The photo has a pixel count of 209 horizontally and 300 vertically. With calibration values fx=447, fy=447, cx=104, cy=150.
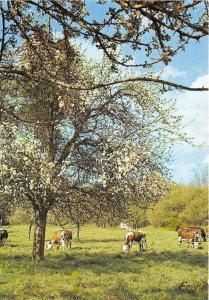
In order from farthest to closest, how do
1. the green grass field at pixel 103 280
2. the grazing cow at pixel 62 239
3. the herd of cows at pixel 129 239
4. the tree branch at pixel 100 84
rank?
1. the grazing cow at pixel 62 239
2. the herd of cows at pixel 129 239
3. the green grass field at pixel 103 280
4. the tree branch at pixel 100 84

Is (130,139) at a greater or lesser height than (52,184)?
greater

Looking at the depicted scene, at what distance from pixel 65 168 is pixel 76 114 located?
250 centimetres

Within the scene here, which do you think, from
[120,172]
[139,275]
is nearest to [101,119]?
[120,172]

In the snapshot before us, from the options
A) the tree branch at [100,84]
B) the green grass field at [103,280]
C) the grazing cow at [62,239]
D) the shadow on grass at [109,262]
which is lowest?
the green grass field at [103,280]

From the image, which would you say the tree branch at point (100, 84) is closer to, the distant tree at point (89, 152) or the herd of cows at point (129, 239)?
the distant tree at point (89, 152)

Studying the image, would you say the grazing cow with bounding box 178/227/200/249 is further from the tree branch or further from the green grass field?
the tree branch

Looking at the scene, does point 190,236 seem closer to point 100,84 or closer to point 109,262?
point 109,262

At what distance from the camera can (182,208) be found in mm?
61469

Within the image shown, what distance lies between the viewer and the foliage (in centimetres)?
5803

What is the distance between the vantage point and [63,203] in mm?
21203

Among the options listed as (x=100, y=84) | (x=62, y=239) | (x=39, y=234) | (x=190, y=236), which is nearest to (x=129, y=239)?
(x=62, y=239)

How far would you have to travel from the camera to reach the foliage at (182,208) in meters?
58.0

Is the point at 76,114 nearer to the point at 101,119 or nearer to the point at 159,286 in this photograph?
the point at 101,119

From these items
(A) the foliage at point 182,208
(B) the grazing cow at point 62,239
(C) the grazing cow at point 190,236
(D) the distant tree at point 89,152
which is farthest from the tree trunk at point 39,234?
(A) the foliage at point 182,208
